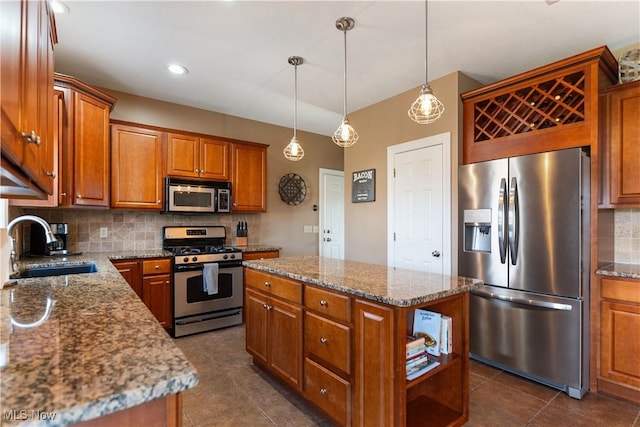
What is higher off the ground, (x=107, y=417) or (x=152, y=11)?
(x=152, y=11)

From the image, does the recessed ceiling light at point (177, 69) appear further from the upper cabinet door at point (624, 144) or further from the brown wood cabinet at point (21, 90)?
the upper cabinet door at point (624, 144)

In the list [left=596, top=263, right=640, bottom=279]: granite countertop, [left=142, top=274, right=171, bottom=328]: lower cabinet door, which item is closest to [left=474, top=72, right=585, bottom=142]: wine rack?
[left=596, top=263, right=640, bottom=279]: granite countertop

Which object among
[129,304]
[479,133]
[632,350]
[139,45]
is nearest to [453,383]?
[632,350]

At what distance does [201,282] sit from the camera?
11.5ft

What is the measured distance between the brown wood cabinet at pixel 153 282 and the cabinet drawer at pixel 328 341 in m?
2.04

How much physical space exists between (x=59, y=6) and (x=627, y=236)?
4636 millimetres

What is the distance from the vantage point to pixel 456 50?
2658 mm

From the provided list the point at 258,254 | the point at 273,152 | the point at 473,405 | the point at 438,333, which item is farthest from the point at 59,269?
the point at 473,405

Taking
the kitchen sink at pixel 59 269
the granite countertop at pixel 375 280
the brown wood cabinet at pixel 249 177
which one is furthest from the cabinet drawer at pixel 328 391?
the brown wood cabinet at pixel 249 177

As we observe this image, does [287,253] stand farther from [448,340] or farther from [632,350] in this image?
[632,350]

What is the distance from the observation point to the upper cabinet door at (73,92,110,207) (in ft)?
9.27

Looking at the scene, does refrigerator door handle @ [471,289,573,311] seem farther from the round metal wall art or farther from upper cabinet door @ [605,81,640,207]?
the round metal wall art

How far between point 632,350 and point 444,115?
2.35 metres

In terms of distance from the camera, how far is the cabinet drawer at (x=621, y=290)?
2139 millimetres
